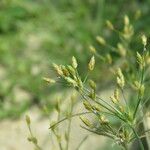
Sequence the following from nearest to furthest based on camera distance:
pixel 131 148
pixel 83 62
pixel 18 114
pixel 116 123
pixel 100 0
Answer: pixel 131 148, pixel 116 123, pixel 18 114, pixel 83 62, pixel 100 0

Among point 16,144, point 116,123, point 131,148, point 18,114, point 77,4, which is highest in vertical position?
point 77,4

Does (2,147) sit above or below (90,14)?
below

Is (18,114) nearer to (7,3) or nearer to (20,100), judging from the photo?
(20,100)

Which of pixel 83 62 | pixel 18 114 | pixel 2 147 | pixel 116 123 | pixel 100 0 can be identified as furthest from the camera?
pixel 100 0

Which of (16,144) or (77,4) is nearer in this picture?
(16,144)

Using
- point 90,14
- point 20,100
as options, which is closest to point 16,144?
point 20,100

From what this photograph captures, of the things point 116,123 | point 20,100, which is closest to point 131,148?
point 116,123
